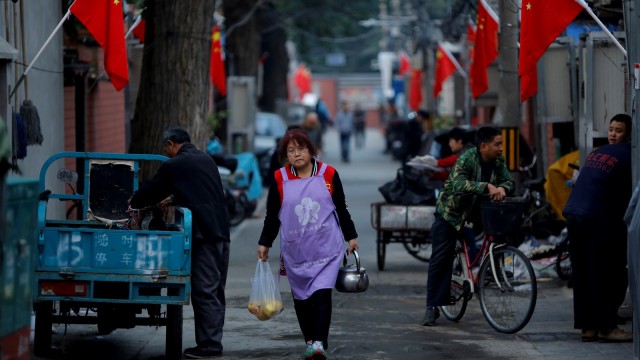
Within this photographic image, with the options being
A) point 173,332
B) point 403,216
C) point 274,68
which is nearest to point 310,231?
point 173,332

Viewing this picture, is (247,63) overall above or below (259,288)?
above

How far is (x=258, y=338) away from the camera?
36.1ft

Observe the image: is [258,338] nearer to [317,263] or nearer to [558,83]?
[317,263]

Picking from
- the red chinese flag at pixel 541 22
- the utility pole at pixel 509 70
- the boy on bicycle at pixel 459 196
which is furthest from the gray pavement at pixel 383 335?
the red chinese flag at pixel 541 22

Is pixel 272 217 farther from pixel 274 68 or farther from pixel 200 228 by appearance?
pixel 274 68

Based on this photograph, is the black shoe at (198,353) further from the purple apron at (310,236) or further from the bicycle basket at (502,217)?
the bicycle basket at (502,217)

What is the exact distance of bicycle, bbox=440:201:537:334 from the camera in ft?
35.4

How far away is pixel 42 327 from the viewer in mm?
9672

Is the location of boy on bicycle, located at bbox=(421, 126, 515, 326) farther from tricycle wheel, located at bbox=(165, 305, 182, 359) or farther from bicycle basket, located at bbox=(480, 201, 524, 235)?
tricycle wheel, located at bbox=(165, 305, 182, 359)

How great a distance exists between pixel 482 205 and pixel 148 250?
304 cm

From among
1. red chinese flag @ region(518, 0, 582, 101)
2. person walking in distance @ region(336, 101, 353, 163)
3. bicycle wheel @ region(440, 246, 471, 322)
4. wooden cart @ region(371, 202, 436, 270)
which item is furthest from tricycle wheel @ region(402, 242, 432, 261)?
person walking in distance @ region(336, 101, 353, 163)

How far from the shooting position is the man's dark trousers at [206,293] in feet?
32.2

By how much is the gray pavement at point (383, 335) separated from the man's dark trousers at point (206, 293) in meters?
0.26

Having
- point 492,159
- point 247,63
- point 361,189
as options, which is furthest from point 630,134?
point 247,63
